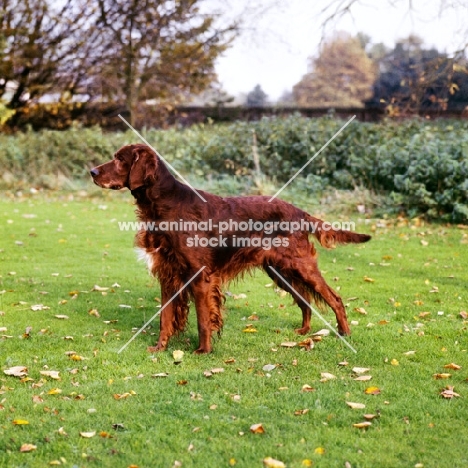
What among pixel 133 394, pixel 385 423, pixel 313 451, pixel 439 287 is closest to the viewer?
pixel 313 451

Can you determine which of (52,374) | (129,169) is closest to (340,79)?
(129,169)

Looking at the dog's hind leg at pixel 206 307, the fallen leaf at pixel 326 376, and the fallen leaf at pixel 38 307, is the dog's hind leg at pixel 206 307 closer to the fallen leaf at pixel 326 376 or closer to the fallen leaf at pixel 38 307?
the fallen leaf at pixel 326 376

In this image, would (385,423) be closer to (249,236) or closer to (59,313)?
(249,236)

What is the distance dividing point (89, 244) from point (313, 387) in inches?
250

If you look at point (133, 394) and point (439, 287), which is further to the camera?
point (439, 287)

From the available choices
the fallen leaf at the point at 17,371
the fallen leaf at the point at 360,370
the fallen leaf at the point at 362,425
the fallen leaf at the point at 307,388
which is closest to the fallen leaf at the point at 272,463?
the fallen leaf at the point at 362,425

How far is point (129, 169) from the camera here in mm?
5020

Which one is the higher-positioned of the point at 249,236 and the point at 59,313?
the point at 249,236

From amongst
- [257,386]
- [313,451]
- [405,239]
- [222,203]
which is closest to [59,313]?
[222,203]

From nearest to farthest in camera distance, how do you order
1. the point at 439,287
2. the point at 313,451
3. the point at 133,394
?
1. the point at 313,451
2. the point at 133,394
3. the point at 439,287

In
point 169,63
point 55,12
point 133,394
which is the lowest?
point 133,394

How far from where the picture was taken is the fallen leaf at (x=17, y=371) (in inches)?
177

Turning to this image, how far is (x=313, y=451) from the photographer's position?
132 inches

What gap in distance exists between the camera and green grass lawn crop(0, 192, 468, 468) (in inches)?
134
